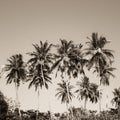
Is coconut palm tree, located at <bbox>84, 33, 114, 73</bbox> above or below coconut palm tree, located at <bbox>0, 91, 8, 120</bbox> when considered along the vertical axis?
above

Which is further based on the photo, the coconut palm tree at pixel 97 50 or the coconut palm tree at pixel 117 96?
the coconut palm tree at pixel 117 96

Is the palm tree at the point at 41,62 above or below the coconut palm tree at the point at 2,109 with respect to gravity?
above

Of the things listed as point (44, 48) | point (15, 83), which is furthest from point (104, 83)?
point (15, 83)

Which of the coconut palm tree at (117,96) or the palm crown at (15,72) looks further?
the coconut palm tree at (117,96)

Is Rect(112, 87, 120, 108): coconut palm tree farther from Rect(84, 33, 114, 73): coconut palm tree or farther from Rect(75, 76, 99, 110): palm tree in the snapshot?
Rect(84, 33, 114, 73): coconut palm tree

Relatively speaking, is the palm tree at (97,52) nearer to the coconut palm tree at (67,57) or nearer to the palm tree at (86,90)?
the coconut palm tree at (67,57)

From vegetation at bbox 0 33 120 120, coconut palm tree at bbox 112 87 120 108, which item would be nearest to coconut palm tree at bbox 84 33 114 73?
vegetation at bbox 0 33 120 120

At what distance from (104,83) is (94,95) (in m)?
16.5

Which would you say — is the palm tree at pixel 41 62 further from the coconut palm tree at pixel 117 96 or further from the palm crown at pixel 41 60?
the coconut palm tree at pixel 117 96

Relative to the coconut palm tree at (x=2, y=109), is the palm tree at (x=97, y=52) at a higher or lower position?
higher

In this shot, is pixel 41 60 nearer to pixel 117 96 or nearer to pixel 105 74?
pixel 105 74

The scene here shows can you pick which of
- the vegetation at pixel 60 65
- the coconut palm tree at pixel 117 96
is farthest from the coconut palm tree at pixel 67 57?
the coconut palm tree at pixel 117 96

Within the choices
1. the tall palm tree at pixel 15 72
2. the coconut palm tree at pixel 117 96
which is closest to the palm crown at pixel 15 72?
the tall palm tree at pixel 15 72

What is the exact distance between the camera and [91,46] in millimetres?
60188
